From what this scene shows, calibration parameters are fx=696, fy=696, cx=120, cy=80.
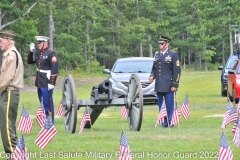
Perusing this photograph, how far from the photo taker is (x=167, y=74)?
14.7m

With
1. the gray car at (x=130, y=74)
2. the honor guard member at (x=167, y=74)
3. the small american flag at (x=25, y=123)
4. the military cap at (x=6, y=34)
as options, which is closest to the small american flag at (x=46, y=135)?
the military cap at (x=6, y=34)

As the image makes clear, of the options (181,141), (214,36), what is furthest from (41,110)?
(214,36)

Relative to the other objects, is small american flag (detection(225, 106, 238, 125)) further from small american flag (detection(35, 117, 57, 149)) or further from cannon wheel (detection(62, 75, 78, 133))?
small american flag (detection(35, 117, 57, 149))

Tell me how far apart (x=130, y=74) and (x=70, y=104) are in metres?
9.78

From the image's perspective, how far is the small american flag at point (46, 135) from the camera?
1041cm

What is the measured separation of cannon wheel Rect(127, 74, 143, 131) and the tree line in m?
23.4

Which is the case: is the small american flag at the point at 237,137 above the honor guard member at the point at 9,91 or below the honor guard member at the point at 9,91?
below

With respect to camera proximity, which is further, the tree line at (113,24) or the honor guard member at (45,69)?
the tree line at (113,24)

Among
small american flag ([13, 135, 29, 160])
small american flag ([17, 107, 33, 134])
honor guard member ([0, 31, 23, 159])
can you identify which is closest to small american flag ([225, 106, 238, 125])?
small american flag ([17, 107, 33, 134])

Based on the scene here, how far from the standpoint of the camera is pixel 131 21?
7162 cm

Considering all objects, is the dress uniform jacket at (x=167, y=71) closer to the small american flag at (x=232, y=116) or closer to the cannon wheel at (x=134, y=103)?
the cannon wheel at (x=134, y=103)

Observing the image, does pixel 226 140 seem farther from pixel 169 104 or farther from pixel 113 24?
pixel 113 24

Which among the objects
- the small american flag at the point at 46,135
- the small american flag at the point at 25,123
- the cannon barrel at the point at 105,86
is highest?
the cannon barrel at the point at 105,86

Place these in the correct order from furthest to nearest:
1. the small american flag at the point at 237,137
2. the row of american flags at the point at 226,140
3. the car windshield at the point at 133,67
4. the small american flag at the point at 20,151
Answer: the car windshield at the point at 133,67 → the small american flag at the point at 237,137 → the small american flag at the point at 20,151 → the row of american flags at the point at 226,140
